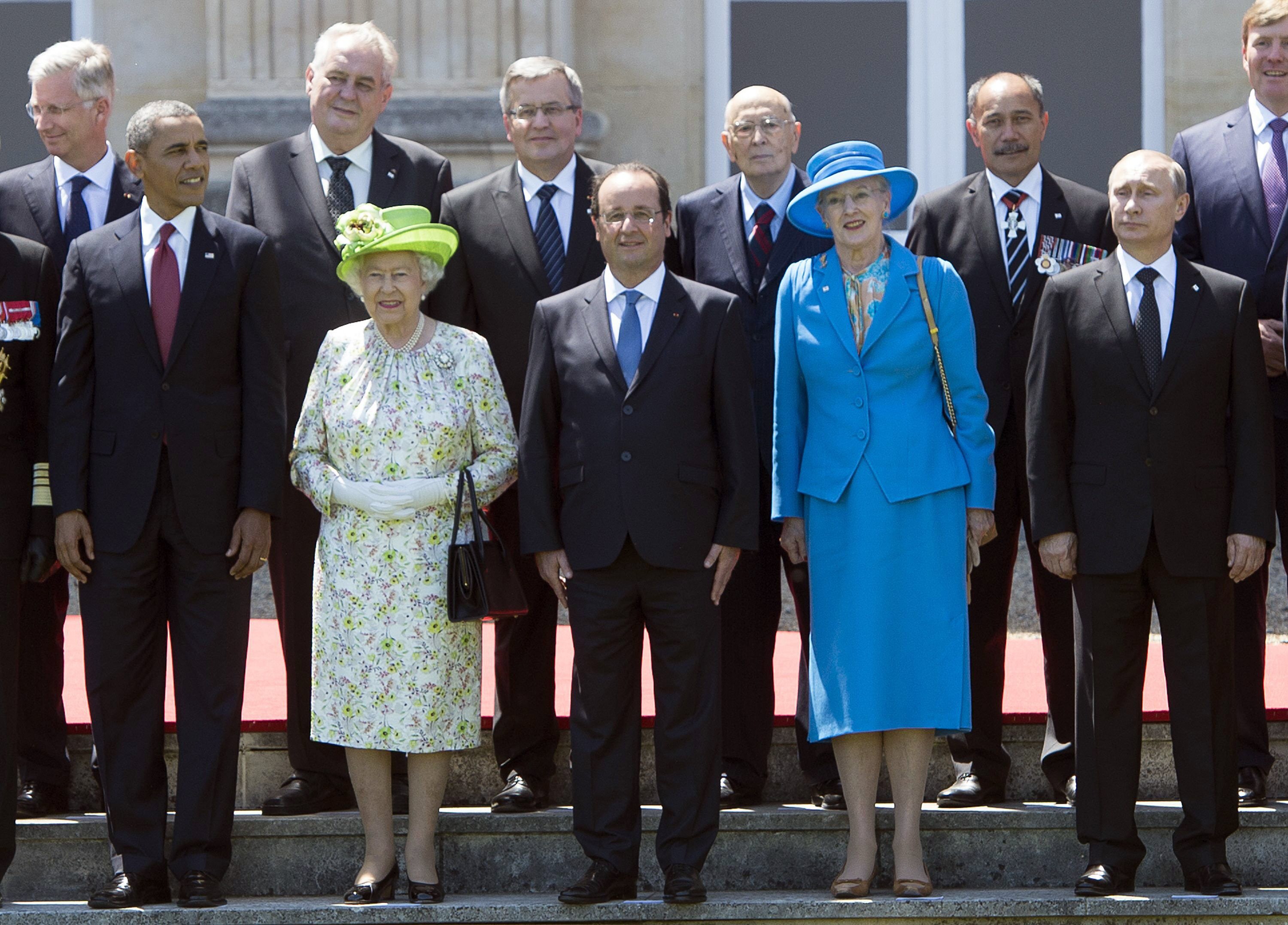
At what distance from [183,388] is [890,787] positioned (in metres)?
2.17

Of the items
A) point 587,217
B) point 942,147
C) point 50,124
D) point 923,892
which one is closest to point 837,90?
point 942,147

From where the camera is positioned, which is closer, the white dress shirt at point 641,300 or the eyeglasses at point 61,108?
the white dress shirt at point 641,300

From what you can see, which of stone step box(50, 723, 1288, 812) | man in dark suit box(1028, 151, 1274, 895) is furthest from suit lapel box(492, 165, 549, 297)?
man in dark suit box(1028, 151, 1274, 895)

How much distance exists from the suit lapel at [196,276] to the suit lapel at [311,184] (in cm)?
47

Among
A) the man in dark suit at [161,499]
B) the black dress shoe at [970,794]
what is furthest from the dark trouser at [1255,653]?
the man in dark suit at [161,499]

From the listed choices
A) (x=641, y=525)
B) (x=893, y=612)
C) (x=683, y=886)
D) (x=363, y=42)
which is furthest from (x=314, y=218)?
(x=683, y=886)

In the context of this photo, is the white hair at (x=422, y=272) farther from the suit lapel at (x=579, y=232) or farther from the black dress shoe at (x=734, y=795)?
the black dress shoe at (x=734, y=795)

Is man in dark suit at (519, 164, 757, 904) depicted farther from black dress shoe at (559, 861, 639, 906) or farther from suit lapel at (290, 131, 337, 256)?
suit lapel at (290, 131, 337, 256)

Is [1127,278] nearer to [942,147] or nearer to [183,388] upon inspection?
[183,388]

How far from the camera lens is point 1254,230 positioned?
5.20 metres

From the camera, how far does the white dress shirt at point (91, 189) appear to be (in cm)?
536

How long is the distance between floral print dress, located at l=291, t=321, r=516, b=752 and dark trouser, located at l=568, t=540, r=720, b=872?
0.32m

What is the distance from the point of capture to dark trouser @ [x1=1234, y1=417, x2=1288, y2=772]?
16.8 ft

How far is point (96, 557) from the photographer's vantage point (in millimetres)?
4754
